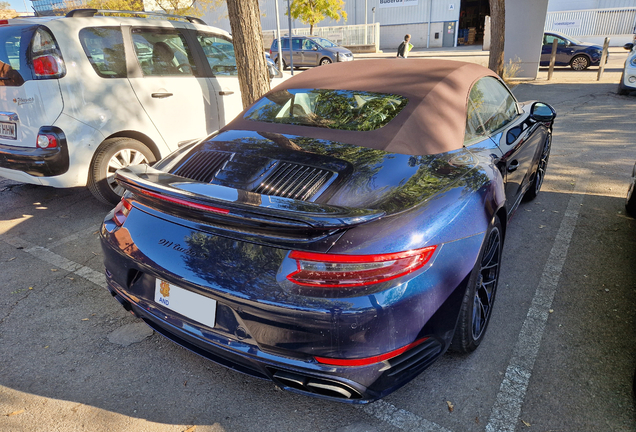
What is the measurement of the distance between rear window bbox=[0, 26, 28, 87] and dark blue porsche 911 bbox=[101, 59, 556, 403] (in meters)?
2.49

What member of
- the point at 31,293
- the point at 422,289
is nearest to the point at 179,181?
the point at 422,289

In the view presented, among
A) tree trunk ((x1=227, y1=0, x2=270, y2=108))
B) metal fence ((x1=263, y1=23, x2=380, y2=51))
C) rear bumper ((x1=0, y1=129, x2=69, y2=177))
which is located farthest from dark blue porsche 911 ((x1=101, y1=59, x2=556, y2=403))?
metal fence ((x1=263, y1=23, x2=380, y2=51))

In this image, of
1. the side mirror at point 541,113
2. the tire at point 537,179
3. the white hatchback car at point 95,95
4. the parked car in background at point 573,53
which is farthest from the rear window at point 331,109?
the parked car in background at point 573,53

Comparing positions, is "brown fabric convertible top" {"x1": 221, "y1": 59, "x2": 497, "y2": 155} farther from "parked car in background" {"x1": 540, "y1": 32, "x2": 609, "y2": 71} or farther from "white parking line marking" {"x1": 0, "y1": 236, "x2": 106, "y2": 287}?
"parked car in background" {"x1": 540, "y1": 32, "x2": 609, "y2": 71}

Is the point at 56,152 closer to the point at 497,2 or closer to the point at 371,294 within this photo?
the point at 371,294

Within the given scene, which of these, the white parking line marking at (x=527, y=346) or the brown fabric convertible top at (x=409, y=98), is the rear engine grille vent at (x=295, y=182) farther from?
the white parking line marking at (x=527, y=346)

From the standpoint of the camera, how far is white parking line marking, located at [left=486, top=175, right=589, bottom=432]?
2113 millimetres

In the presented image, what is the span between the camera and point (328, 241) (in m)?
1.75

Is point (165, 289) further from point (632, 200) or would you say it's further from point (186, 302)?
point (632, 200)

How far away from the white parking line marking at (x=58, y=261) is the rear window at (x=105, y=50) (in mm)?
1813

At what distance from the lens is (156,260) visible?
6.61 ft

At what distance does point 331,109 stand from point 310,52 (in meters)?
21.5

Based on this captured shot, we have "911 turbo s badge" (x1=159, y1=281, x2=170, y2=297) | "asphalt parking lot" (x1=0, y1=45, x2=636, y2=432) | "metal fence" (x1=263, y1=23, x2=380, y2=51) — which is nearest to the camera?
"911 turbo s badge" (x1=159, y1=281, x2=170, y2=297)

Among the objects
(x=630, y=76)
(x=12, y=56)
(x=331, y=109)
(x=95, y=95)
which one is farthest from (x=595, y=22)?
(x=12, y=56)
